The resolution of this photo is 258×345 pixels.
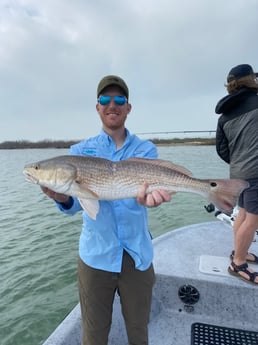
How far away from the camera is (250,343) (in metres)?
3.19

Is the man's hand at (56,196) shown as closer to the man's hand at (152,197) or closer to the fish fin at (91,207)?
the fish fin at (91,207)

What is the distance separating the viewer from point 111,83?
2.71 meters

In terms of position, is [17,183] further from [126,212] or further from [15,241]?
[126,212]

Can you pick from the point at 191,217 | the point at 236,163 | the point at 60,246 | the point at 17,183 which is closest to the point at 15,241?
the point at 60,246

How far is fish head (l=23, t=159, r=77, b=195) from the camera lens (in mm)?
2586

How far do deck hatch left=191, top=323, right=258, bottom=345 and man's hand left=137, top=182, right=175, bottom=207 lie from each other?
1.85 meters

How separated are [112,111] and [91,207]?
2.91 feet

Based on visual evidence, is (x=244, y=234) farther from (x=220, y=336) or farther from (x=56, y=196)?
(x=56, y=196)

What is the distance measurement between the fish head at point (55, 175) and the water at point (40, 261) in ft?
10.7

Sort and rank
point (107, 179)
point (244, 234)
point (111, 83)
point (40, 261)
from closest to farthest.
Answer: point (107, 179) → point (111, 83) → point (244, 234) → point (40, 261)

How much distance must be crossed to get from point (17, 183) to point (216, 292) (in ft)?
65.4

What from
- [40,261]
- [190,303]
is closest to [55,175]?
[190,303]

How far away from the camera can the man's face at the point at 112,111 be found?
2.70 meters

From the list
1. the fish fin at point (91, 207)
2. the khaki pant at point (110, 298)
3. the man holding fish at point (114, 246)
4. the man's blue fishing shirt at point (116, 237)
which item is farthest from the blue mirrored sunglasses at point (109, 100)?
the khaki pant at point (110, 298)
